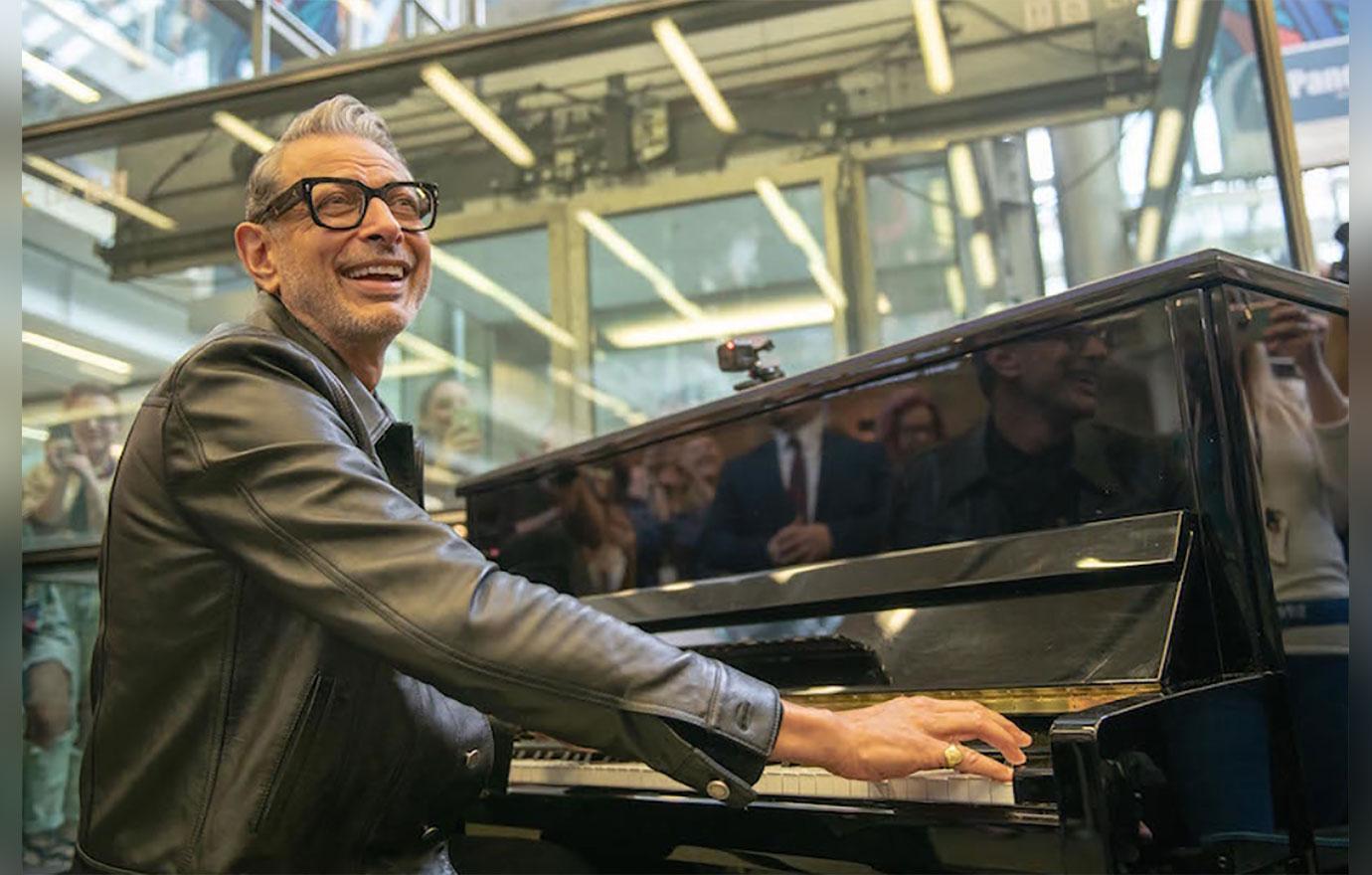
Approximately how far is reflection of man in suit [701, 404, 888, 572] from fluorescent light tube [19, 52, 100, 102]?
12.4 feet

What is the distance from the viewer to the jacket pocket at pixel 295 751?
1322mm

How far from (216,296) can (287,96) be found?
922 millimetres

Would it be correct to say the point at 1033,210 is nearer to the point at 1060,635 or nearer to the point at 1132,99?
the point at 1132,99

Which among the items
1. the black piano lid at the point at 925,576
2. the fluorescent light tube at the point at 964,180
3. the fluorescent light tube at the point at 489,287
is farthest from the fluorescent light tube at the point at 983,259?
the black piano lid at the point at 925,576

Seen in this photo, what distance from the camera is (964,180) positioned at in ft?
14.2

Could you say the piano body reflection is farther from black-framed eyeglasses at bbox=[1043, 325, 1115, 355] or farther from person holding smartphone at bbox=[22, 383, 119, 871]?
person holding smartphone at bbox=[22, 383, 119, 871]

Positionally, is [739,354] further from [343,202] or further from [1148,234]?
[1148,234]

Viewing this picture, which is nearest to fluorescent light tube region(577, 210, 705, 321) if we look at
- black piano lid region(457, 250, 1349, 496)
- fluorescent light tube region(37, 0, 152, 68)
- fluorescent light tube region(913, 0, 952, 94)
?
fluorescent light tube region(913, 0, 952, 94)

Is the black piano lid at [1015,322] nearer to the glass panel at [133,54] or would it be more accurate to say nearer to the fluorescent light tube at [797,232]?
the fluorescent light tube at [797,232]

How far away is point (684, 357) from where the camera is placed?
4.80 m

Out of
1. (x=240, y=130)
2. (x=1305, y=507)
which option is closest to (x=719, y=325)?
(x=240, y=130)

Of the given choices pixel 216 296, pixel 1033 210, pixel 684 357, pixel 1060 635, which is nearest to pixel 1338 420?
pixel 1060 635

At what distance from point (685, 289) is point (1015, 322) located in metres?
2.98

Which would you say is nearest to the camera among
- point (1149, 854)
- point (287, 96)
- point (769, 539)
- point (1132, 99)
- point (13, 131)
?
point (13, 131)
